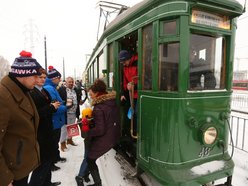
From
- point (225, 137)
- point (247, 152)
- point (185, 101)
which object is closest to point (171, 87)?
point (185, 101)

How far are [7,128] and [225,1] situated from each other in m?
2.83

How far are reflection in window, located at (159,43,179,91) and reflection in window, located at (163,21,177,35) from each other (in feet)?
0.49

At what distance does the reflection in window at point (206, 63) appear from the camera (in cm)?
273

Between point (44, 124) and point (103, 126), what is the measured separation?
754mm

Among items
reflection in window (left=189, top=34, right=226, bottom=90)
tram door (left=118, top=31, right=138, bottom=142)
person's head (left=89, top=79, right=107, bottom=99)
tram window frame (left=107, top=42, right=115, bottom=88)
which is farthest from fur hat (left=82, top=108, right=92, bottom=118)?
reflection in window (left=189, top=34, right=226, bottom=90)

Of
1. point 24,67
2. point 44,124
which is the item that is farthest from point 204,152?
point 24,67

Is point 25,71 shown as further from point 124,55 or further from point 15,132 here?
point 124,55

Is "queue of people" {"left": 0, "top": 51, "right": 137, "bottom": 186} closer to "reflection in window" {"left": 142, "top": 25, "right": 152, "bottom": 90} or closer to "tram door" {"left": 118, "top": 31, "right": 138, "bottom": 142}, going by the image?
"tram door" {"left": 118, "top": 31, "right": 138, "bottom": 142}

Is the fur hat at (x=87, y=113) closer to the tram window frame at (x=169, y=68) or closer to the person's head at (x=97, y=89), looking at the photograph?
the person's head at (x=97, y=89)

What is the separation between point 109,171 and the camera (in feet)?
12.5

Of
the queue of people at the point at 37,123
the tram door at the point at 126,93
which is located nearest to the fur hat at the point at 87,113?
the queue of people at the point at 37,123

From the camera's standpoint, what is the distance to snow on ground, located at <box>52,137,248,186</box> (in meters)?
3.43

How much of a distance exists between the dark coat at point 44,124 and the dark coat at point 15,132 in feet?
1.88

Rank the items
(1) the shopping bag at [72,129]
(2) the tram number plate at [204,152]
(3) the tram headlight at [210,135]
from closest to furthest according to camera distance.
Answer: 1. (3) the tram headlight at [210,135]
2. (2) the tram number plate at [204,152]
3. (1) the shopping bag at [72,129]
